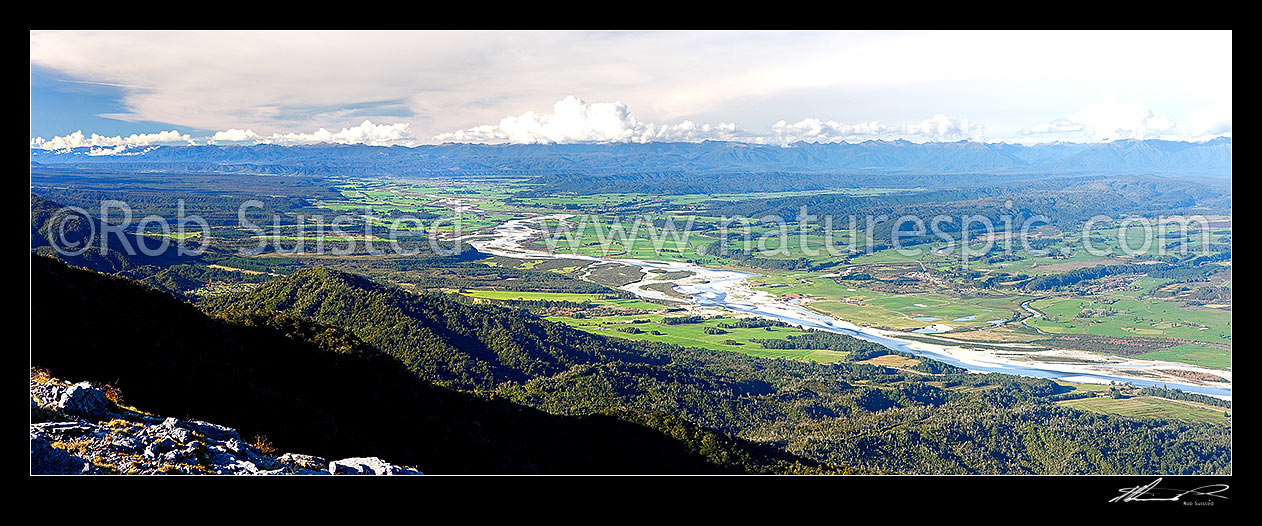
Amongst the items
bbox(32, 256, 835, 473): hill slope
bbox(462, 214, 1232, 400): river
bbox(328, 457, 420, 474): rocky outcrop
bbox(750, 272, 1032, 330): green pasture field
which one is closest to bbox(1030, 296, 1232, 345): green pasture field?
bbox(750, 272, 1032, 330): green pasture field

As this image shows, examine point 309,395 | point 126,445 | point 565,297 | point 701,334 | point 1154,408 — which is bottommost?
point 1154,408

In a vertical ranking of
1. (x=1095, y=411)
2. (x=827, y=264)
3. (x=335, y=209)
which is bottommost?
(x=1095, y=411)

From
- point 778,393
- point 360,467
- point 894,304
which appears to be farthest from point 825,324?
point 360,467

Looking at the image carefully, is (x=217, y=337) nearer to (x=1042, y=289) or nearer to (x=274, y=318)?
(x=274, y=318)
